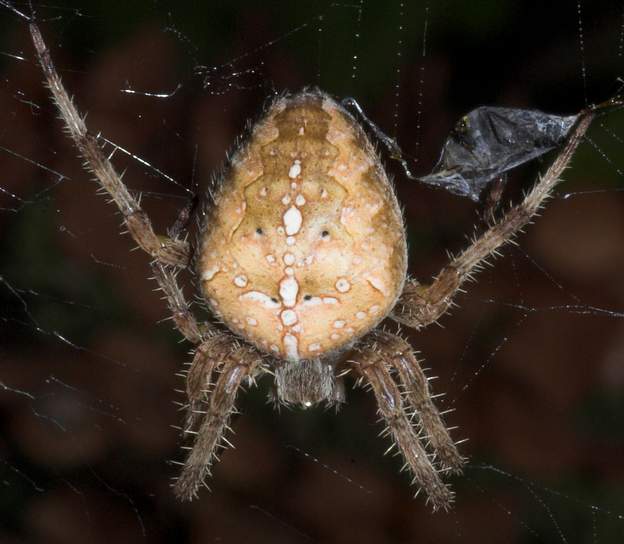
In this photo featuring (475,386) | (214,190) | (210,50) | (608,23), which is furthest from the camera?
(475,386)

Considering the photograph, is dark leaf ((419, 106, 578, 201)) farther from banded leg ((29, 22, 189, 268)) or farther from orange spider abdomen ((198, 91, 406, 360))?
banded leg ((29, 22, 189, 268))

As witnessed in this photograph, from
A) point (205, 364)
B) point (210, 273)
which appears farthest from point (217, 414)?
point (210, 273)

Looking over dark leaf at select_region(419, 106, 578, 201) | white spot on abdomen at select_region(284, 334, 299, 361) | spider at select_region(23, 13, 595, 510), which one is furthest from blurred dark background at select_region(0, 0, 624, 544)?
white spot on abdomen at select_region(284, 334, 299, 361)

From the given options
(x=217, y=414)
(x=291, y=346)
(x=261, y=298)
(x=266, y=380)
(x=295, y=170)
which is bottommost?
(x=266, y=380)

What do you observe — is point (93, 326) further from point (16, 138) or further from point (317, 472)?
point (317, 472)

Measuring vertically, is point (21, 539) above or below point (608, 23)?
below

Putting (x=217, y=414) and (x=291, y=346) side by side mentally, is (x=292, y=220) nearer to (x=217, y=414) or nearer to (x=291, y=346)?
(x=291, y=346)

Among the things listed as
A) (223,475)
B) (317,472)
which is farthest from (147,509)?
(317,472)
